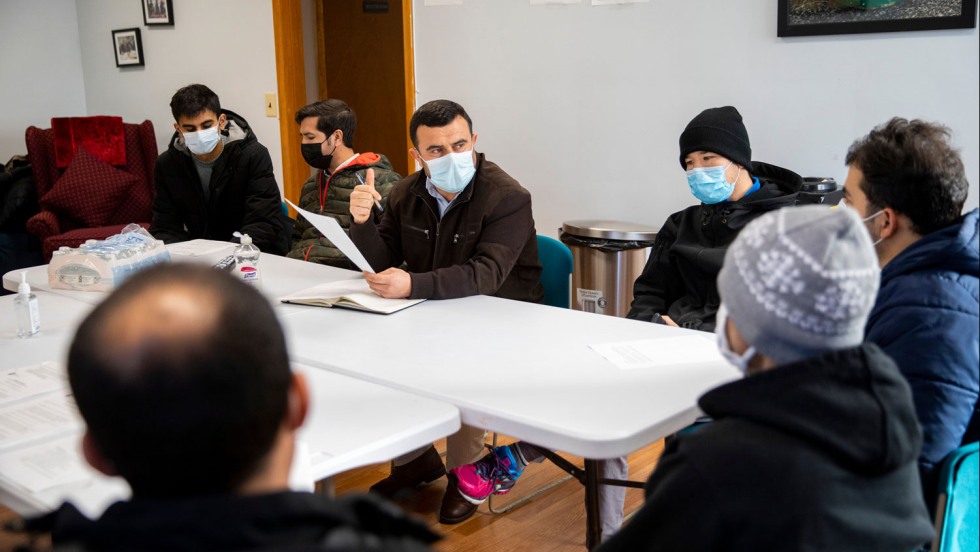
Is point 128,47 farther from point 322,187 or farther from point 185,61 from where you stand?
point 322,187

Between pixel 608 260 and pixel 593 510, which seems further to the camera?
pixel 608 260

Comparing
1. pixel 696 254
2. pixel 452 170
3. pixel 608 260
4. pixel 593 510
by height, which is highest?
pixel 452 170

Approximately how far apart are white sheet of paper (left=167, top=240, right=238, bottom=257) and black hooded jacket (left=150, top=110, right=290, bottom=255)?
514 mm

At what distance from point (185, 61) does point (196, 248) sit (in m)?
3.05

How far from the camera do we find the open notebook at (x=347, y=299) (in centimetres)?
249

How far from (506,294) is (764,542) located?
184cm

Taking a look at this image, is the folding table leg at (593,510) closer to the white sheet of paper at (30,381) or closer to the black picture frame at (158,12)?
the white sheet of paper at (30,381)

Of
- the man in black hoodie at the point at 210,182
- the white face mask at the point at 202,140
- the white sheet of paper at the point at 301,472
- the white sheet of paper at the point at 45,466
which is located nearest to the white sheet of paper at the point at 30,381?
the white sheet of paper at the point at 45,466

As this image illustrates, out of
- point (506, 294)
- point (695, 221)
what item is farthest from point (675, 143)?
point (506, 294)

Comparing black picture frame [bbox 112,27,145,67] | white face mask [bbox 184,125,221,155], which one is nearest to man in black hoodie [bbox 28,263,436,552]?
white face mask [bbox 184,125,221,155]

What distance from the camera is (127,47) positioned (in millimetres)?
6406

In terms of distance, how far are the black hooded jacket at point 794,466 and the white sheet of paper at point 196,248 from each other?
2.51 metres

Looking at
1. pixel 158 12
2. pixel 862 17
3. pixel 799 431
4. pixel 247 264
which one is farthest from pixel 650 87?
pixel 158 12

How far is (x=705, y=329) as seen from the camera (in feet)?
8.28
